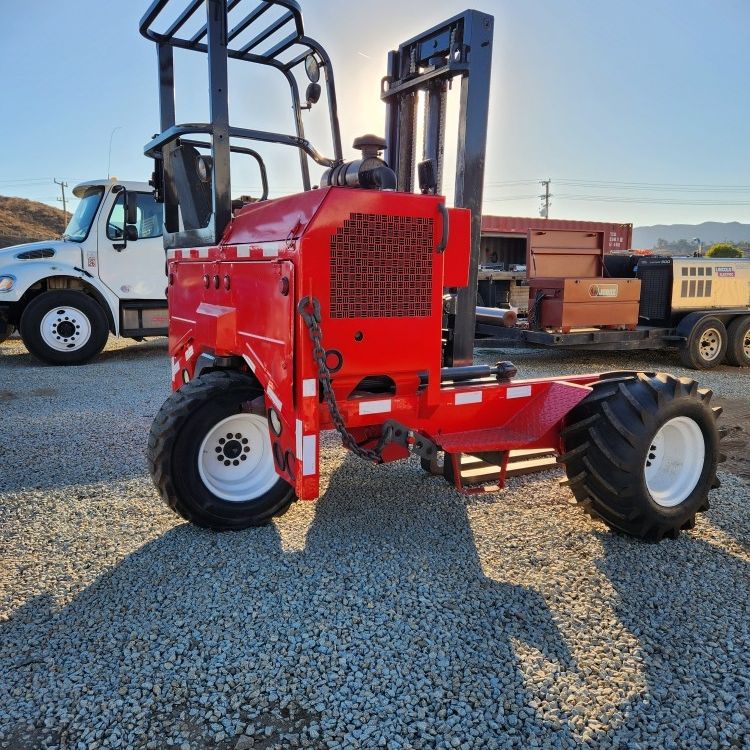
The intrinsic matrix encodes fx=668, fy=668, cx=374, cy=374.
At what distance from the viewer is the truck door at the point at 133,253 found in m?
9.95

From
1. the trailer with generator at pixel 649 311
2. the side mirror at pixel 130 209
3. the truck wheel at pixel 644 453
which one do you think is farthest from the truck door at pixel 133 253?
the truck wheel at pixel 644 453

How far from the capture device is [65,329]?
32.3 ft

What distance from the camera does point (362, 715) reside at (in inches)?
92.9

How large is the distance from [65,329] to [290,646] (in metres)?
8.43

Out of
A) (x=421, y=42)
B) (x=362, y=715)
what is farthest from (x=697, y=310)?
(x=362, y=715)

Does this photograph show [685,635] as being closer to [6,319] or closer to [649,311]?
[649,311]

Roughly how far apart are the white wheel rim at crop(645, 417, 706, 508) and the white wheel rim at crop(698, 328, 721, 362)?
7.17m

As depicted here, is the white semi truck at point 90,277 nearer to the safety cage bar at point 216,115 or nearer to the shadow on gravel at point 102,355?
the shadow on gravel at point 102,355

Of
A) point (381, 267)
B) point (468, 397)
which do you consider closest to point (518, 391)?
point (468, 397)

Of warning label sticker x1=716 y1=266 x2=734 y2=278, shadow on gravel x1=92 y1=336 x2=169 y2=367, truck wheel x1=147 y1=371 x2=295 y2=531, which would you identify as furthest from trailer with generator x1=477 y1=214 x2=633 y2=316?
truck wheel x1=147 y1=371 x2=295 y2=531

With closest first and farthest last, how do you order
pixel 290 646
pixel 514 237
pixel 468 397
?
pixel 290 646
pixel 468 397
pixel 514 237

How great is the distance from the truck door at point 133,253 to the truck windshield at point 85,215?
190 mm

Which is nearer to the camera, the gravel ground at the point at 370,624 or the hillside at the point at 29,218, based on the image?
the gravel ground at the point at 370,624

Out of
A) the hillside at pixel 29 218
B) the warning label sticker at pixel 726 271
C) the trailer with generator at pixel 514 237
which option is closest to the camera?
the warning label sticker at pixel 726 271
